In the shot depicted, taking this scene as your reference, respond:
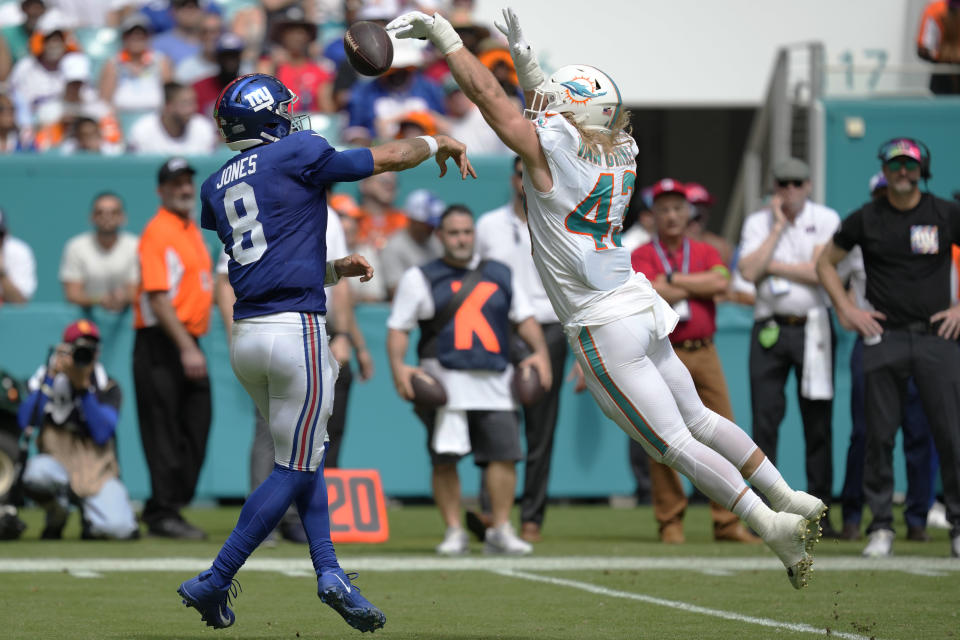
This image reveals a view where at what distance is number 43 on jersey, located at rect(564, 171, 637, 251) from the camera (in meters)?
5.96

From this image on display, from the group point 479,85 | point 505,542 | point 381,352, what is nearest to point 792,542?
point 479,85

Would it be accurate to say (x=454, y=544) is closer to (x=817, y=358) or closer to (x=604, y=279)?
(x=817, y=358)

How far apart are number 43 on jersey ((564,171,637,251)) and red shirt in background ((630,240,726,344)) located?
3685 mm

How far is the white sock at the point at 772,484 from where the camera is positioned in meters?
5.84

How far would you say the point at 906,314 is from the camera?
8680 mm

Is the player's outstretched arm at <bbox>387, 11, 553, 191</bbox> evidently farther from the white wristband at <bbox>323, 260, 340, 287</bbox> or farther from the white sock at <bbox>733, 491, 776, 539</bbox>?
the white sock at <bbox>733, 491, 776, 539</bbox>

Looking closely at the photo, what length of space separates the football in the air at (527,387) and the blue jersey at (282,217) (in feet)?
12.3

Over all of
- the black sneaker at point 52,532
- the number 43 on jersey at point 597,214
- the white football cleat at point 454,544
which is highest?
the number 43 on jersey at point 597,214

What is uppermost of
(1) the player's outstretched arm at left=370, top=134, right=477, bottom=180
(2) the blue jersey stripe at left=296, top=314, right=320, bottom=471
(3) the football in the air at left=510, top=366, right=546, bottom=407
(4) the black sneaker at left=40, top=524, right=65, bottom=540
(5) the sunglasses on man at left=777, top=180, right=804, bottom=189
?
(1) the player's outstretched arm at left=370, top=134, right=477, bottom=180

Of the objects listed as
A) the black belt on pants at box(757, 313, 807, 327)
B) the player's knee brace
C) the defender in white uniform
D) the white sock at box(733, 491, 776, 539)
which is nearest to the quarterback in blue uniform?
the defender in white uniform

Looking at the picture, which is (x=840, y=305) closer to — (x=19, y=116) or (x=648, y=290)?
(x=648, y=290)

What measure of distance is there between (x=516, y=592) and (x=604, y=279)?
6.59ft

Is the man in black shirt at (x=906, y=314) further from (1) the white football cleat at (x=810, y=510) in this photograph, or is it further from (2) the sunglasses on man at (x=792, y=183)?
(1) the white football cleat at (x=810, y=510)

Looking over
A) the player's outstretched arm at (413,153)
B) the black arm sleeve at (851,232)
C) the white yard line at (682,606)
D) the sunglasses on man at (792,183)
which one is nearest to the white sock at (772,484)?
the white yard line at (682,606)
